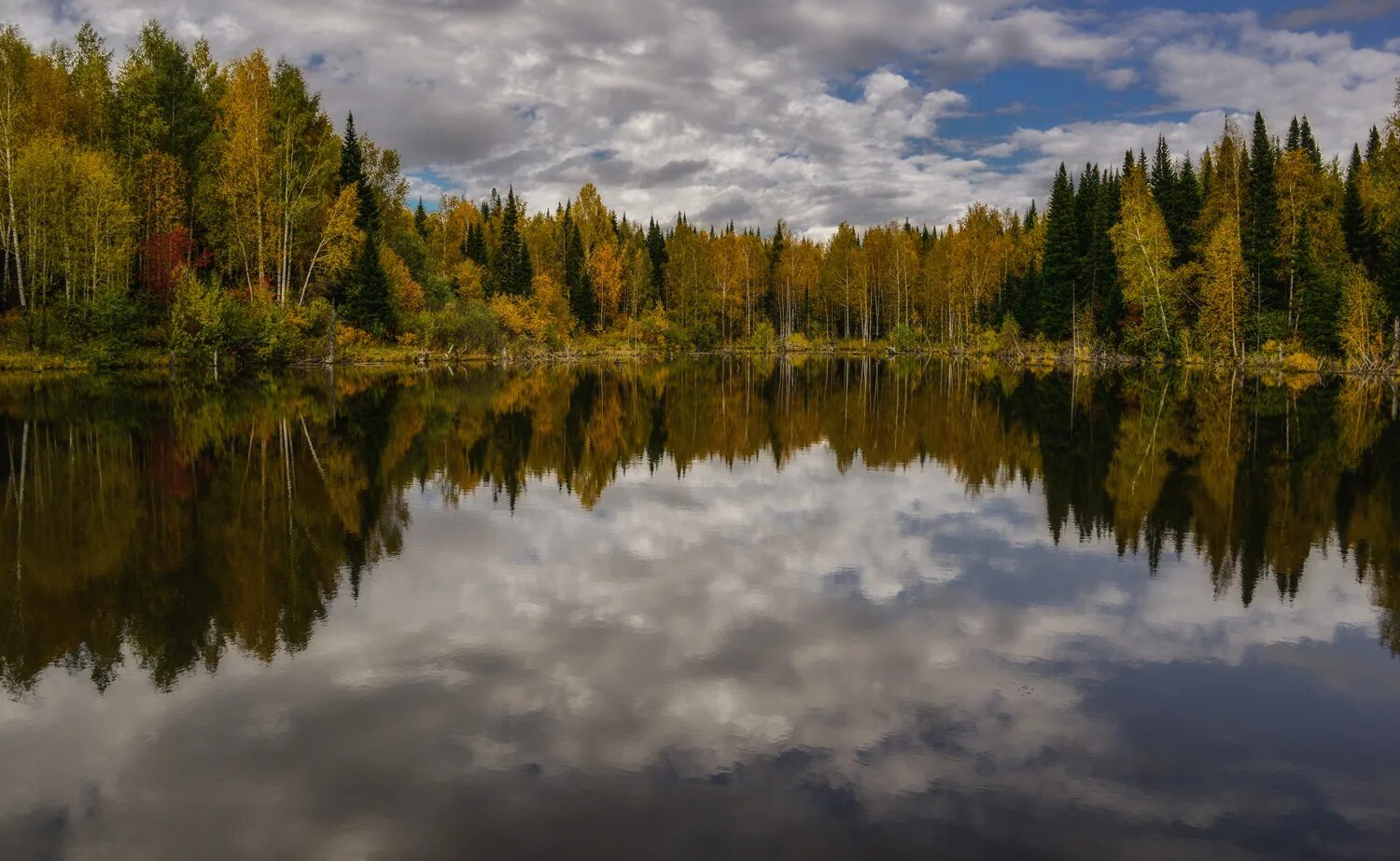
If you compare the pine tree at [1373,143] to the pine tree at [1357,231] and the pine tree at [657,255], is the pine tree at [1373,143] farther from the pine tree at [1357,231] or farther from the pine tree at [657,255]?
the pine tree at [657,255]

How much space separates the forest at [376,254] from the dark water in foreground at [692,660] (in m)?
32.6

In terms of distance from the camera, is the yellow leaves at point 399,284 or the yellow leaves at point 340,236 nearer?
the yellow leaves at point 340,236

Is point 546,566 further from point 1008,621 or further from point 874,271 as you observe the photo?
point 874,271

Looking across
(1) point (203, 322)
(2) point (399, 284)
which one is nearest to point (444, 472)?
(1) point (203, 322)

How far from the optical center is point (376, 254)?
56.5m

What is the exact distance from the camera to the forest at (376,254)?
43.7 m

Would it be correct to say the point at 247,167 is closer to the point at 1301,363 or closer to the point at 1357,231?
the point at 1301,363

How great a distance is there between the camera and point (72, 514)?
12852 millimetres

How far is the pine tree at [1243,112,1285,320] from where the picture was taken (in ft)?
194

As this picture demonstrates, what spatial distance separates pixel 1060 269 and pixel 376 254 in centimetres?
5473

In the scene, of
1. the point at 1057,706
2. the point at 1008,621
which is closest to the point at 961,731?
the point at 1057,706

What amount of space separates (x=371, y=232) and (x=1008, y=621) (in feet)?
188

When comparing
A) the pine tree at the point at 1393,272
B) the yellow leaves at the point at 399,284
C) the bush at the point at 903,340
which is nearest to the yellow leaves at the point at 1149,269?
the pine tree at the point at 1393,272

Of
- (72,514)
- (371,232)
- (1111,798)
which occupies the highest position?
(371,232)
